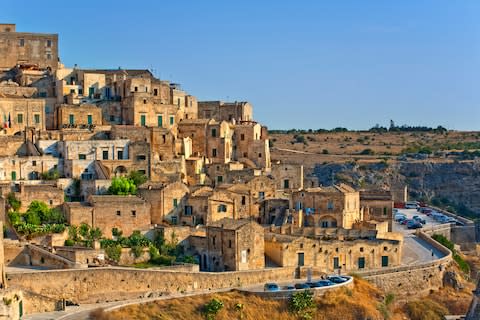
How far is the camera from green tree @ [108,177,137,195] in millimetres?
46094

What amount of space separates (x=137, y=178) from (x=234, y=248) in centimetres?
926

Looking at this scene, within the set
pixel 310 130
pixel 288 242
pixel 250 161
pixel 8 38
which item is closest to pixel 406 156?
pixel 310 130

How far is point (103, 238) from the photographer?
42844 millimetres

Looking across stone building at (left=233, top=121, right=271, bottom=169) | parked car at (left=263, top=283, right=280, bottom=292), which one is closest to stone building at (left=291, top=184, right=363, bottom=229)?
parked car at (left=263, top=283, right=280, bottom=292)

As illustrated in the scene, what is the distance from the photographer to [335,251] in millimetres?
45438

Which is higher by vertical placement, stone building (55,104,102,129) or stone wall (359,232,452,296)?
stone building (55,104,102,129)

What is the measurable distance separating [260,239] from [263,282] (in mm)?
2211

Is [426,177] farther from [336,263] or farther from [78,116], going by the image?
[336,263]

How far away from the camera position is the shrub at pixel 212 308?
3847cm

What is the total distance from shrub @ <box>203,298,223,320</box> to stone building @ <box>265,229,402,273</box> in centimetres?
619

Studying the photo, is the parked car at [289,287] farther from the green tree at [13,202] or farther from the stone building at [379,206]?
the green tree at [13,202]

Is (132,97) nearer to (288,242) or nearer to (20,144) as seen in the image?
(20,144)

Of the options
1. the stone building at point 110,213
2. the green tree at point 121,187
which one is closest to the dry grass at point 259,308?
the stone building at point 110,213

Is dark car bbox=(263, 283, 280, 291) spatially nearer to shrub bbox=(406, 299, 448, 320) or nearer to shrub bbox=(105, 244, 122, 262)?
shrub bbox=(105, 244, 122, 262)
